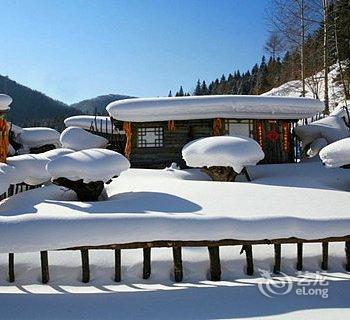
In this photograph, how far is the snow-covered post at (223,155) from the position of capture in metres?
12.4

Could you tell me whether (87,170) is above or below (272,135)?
below

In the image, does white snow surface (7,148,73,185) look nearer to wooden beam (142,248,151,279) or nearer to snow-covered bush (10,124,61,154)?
wooden beam (142,248,151,279)

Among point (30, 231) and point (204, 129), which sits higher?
point (204, 129)

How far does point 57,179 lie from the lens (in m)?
10.2

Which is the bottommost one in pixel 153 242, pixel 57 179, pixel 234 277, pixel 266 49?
pixel 234 277

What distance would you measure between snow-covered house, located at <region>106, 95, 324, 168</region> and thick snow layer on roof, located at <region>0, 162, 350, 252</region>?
2.29 meters

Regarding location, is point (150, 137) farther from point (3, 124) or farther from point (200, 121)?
point (3, 124)

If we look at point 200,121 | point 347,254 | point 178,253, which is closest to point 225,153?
point 200,121

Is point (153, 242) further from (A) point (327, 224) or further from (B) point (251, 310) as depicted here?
(A) point (327, 224)

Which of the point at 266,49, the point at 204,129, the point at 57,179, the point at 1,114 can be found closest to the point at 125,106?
the point at 204,129

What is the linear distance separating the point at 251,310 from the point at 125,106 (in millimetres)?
12270

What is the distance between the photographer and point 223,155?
12391mm

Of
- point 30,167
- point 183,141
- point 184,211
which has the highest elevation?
point 183,141

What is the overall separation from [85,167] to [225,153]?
4745mm
